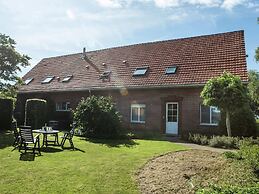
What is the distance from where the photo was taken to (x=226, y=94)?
16.6 meters

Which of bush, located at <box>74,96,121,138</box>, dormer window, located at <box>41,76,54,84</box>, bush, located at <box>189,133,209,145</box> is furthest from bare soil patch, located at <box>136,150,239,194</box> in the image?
dormer window, located at <box>41,76,54,84</box>

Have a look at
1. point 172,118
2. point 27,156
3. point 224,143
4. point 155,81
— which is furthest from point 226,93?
point 27,156

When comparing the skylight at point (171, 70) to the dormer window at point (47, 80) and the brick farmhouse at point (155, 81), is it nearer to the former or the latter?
the brick farmhouse at point (155, 81)

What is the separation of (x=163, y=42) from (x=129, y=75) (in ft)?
16.1

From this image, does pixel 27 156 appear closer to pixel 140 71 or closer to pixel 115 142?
pixel 115 142

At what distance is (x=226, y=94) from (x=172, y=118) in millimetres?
5878

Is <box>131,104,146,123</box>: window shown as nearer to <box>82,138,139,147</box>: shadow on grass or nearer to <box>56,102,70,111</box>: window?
<box>82,138,139,147</box>: shadow on grass

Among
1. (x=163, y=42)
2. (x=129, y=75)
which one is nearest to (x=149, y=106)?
(x=129, y=75)

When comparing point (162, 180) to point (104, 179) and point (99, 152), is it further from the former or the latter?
point (99, 152)

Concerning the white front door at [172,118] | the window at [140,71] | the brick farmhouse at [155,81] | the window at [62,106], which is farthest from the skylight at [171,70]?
the window at [62,106]

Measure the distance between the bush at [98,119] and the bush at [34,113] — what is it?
654cm

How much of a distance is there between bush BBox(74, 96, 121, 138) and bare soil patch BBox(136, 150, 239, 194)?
7.40 m

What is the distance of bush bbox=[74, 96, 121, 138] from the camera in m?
18.5

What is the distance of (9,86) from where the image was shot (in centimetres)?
2450
